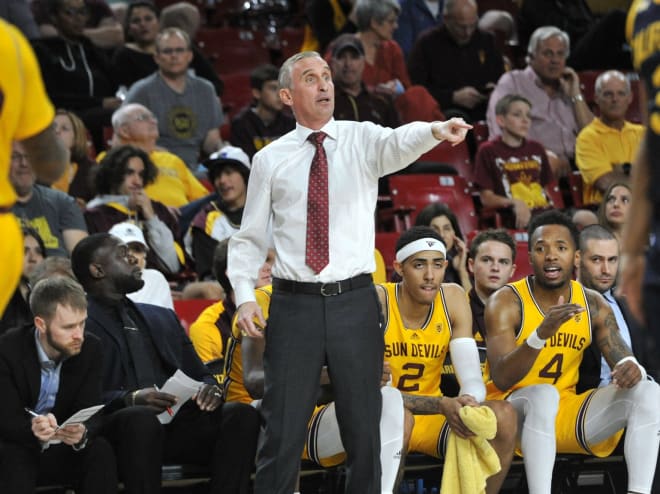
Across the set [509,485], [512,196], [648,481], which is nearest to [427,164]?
[512,196]

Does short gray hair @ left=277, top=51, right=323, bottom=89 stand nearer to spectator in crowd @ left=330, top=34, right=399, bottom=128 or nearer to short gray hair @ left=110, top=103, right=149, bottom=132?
short gray hair @ left=110, top=103, right=149, bottom=132

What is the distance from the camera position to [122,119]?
29.7 ft

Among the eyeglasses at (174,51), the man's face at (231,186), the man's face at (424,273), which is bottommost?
the man's face at (424,273)

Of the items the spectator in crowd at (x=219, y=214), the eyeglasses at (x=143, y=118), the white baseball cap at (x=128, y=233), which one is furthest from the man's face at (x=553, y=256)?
the eyeglasses at (x=143, y=118)

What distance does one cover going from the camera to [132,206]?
822 cm

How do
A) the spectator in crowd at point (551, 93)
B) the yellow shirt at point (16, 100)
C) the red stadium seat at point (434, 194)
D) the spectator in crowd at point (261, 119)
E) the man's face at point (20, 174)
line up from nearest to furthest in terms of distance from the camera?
the yellow shirt at point (16, 100)
the man's face at point (20, 174)
the red stadium seat at point (434, 194)
the spectator in crowd at point (261, 119)
the spectator in crowd at point (551, 93)

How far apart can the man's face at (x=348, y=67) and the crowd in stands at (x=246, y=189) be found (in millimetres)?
13

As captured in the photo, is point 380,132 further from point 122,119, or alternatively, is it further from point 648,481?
point 122,119

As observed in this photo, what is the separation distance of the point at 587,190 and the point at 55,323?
5494 millimetres

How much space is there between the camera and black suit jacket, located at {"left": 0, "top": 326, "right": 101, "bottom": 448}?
552 centimetres

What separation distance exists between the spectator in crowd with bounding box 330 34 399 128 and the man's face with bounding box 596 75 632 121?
163 centimetres

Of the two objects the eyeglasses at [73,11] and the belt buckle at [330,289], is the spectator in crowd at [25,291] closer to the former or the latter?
the belt buckle at [330,289]

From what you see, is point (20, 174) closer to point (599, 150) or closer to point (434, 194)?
point (434, 194)

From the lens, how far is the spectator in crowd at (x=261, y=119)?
9.73 meters
